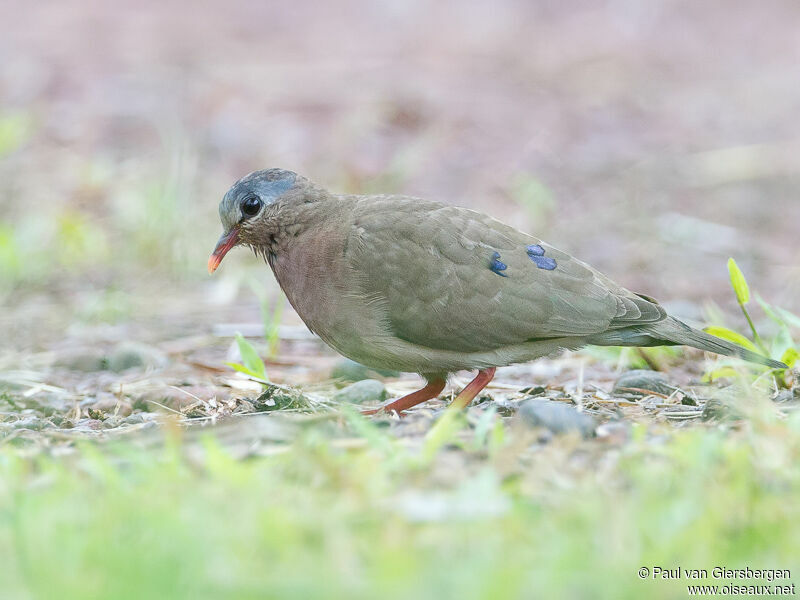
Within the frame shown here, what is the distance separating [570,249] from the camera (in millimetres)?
8492

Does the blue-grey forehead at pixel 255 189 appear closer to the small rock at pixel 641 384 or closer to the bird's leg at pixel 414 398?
the bird's leg at pixel 414 398

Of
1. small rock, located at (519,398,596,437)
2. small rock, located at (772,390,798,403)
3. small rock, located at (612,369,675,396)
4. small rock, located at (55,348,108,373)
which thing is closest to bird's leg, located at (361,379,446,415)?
small rock, located at (612,369,675,396)

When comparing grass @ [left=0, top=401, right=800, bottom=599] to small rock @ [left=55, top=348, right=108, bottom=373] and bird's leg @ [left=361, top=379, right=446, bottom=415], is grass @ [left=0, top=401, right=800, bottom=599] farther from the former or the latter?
small rock @ [left=55, top=348, right=108, bottom=373]

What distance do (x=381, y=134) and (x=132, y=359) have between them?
4780 millimetres

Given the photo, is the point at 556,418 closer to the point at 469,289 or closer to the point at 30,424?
the point at 469,289

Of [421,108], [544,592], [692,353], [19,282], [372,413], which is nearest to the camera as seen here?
[544,592]

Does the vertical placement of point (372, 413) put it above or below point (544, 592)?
below

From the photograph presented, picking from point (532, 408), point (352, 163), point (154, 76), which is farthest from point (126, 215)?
point (532, 408)

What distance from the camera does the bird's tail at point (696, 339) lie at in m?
4.55

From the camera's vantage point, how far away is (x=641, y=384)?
5.06 metres

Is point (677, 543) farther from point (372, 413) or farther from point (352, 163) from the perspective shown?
point (352, 163)

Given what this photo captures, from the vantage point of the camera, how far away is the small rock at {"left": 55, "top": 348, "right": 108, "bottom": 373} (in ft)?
20.0

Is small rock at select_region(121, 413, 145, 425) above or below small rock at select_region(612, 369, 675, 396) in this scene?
below

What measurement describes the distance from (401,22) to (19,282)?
24.9 feet
